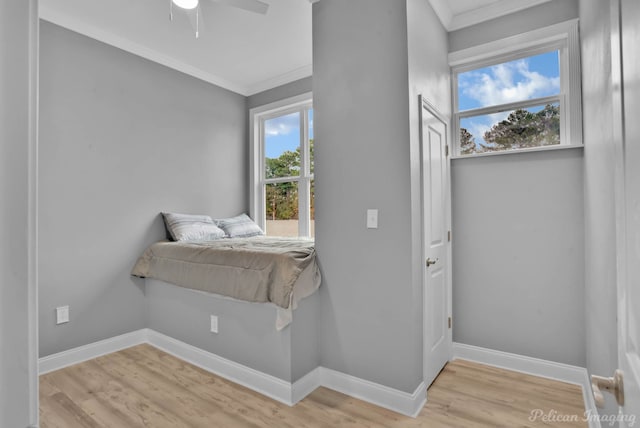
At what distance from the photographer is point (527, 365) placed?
2.47 meters

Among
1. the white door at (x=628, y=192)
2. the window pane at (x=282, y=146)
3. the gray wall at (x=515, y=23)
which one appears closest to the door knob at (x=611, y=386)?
the white door at (x=628, y=192)

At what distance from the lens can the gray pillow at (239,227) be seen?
12.0 feet

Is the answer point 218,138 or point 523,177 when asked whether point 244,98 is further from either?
point 523,177

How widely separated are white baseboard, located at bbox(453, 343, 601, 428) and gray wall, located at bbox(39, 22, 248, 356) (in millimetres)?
2903

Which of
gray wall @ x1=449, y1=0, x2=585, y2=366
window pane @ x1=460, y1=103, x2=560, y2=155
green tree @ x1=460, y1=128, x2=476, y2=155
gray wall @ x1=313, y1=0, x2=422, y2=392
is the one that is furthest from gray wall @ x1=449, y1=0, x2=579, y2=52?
gray wall @ x1=313, y1=0, x2=422, y2=392

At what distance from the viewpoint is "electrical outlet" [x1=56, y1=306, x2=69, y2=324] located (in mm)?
2658

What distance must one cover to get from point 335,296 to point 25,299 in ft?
6.52

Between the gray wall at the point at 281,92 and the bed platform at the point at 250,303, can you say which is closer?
the bed platform at the point at 250,303

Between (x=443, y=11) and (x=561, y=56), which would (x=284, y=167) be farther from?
(x=561, y=56)

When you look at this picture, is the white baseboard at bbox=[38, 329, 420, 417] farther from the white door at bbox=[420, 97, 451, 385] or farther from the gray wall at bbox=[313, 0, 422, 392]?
the white door at bbox=[420, 97, 451, 385]

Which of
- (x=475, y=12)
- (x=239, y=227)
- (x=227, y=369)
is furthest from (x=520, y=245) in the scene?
(x=239, y=227)

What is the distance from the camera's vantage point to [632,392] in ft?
1.72

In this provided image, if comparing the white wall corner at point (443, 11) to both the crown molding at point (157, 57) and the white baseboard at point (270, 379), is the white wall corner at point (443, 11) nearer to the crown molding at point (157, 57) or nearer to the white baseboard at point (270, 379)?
the crown molding at point (157, 57)

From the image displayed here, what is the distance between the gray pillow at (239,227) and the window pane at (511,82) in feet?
7.98
